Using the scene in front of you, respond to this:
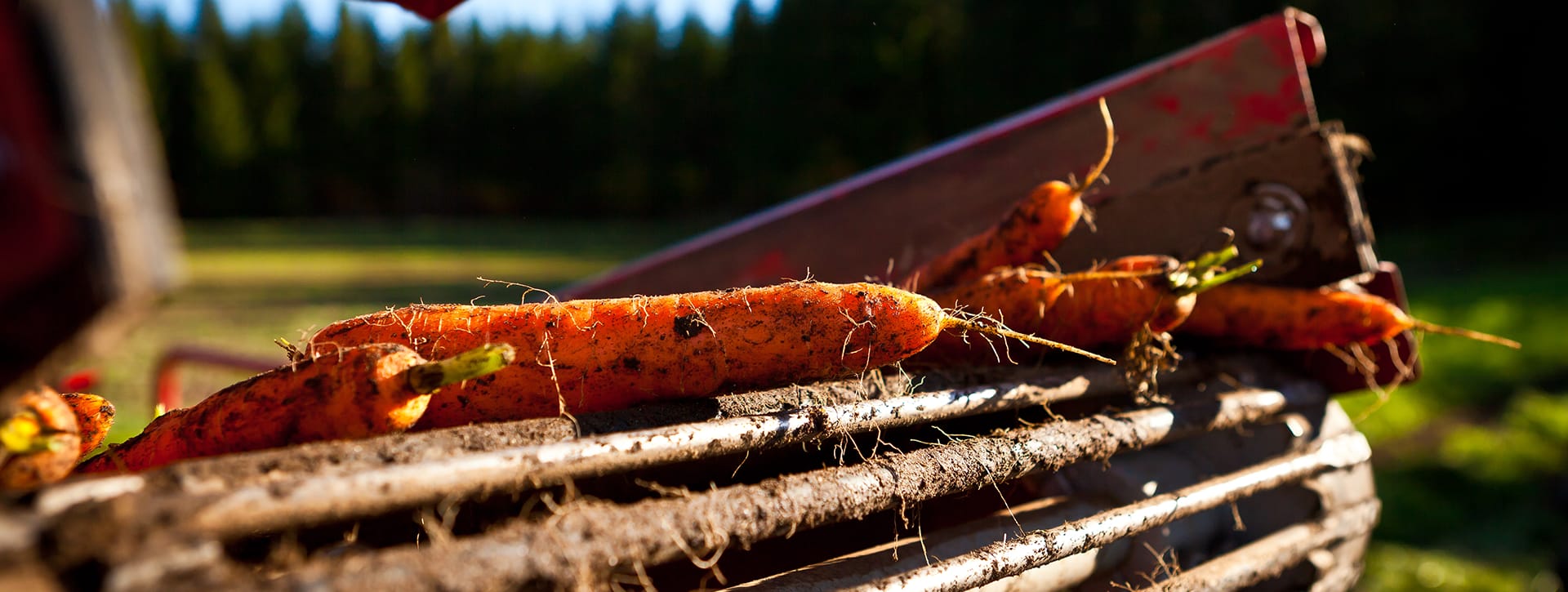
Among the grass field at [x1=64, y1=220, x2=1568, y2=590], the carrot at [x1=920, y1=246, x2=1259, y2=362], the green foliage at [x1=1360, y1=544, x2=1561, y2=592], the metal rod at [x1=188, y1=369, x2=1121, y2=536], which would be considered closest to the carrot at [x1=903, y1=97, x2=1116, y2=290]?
the carrot at [x1=920, y1=246, x2=1259, y2=362]

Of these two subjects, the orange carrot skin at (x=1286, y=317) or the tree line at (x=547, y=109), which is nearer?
the orange carrot skin at (x=1286, y=317)

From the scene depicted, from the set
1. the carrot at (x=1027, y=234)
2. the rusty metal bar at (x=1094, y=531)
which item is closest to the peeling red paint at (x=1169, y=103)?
the carrot at (x=1027, y=234)

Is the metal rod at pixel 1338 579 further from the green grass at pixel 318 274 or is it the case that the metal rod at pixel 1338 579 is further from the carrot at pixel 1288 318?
the green grass at pixel 318 274

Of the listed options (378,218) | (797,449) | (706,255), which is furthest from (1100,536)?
(378,218)

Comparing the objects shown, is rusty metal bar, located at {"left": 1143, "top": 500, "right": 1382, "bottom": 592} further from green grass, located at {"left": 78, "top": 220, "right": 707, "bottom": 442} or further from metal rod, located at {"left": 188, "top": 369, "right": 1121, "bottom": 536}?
green grass, located at {"left": 78, "top": 220, "right": 707, "bottom": 442}

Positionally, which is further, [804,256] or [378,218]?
[378,218]

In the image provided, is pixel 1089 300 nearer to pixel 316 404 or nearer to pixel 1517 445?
pixel 316 404

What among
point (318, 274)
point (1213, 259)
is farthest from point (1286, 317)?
point (318, 274)

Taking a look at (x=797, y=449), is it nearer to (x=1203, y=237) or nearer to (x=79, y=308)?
(x=79, y=308)
